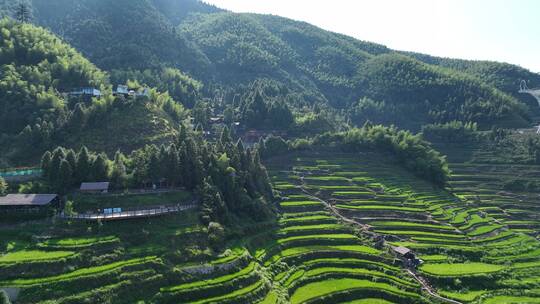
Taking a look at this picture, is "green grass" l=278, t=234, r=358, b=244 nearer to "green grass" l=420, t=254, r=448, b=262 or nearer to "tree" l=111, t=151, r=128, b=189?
"green grass" l=420, t=254, r=448, b=262

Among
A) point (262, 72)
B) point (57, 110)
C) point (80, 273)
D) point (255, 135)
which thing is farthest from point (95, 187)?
point (262, 72)

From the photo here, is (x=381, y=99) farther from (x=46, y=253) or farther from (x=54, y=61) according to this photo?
(x=46, y=253)

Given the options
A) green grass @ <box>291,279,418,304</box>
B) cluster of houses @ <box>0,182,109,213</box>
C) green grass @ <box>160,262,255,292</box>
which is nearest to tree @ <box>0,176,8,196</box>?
cluster of houses @ <box>0,182,109,213</box>

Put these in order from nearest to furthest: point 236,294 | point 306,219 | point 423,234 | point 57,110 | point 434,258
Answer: point 236,294 < point 434,258 < point 306,219 < point 423,234 < point 57,110

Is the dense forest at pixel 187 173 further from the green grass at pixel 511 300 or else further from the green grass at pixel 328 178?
the green grass at pixel 511 300

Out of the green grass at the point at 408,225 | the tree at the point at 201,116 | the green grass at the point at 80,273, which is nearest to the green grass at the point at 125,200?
the green grass at the point at 80,273

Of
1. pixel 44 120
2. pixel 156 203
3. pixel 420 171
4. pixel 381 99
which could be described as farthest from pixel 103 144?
pixel 381 99

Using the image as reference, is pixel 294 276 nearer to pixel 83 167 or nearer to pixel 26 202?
pixel 83 167
